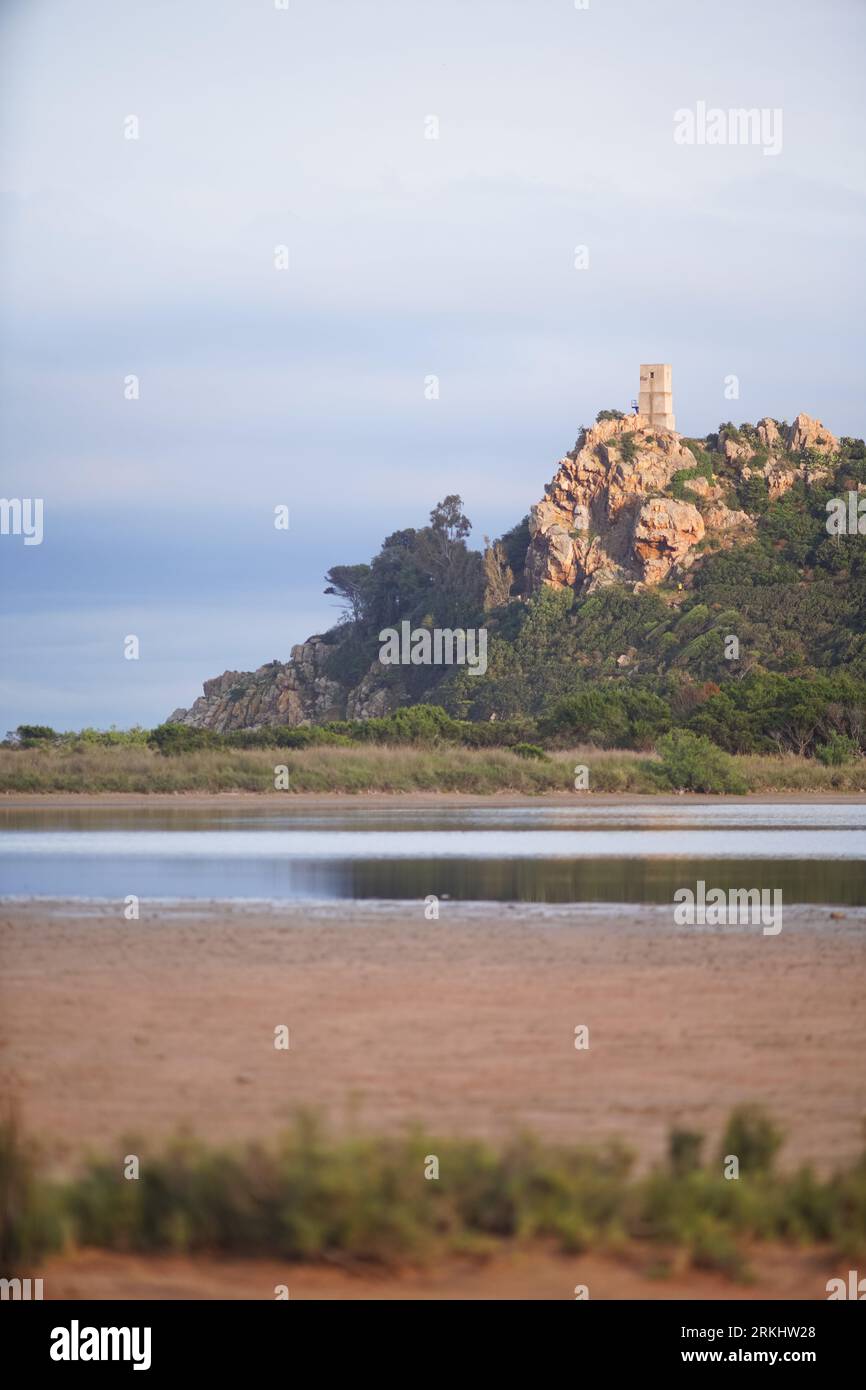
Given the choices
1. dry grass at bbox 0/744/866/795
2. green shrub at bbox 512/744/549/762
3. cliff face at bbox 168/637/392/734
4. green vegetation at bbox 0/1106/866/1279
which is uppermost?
cliff face at bbox 168/637/392/734

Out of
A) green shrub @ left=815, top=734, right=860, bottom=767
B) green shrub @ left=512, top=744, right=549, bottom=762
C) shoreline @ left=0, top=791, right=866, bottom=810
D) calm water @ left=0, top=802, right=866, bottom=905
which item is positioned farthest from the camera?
green shrub @ left=815, top=734, right=860, bottom=767

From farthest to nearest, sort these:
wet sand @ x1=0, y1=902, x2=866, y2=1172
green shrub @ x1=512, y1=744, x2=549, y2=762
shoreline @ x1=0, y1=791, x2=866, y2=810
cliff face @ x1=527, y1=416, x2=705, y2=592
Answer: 1. cliff face @ x1=527, y1=416, x2=705, y2=592
2. green shrub @ x1=512, y1=744, x2=549, y2=762
3. shoreline @ x1=0, y1=791, x2=866, y2=810
4. wet sand @ x1=0, y1=902, x2=866, y2=1172

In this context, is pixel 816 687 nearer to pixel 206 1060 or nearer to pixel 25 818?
pixel 25 818

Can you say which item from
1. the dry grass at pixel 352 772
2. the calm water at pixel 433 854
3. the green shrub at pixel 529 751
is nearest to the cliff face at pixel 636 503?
the green shrub at pixel 529 751

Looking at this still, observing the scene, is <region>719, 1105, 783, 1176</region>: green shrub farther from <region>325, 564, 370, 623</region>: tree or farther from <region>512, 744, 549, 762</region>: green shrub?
<region>325, 564, 370, 623</region>: tree

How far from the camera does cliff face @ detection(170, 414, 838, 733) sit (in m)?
76.2

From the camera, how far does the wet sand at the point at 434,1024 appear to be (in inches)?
312

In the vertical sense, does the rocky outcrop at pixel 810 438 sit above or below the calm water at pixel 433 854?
above

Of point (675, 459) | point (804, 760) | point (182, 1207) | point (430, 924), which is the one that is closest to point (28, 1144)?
point (182, 1207)

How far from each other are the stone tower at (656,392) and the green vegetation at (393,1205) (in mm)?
83069

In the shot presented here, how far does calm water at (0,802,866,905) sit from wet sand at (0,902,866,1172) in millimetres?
Result: 2340

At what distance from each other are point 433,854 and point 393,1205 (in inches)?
621

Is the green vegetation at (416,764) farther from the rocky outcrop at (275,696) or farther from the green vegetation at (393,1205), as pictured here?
the rocky outcrop at (275,696)

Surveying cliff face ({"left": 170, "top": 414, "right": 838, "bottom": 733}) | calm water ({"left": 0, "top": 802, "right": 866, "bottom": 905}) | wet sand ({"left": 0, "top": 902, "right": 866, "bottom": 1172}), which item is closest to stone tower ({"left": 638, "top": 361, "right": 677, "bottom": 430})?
cliff face ({"left": 170, "top": 414, "right": 838, "bottom": 733})
